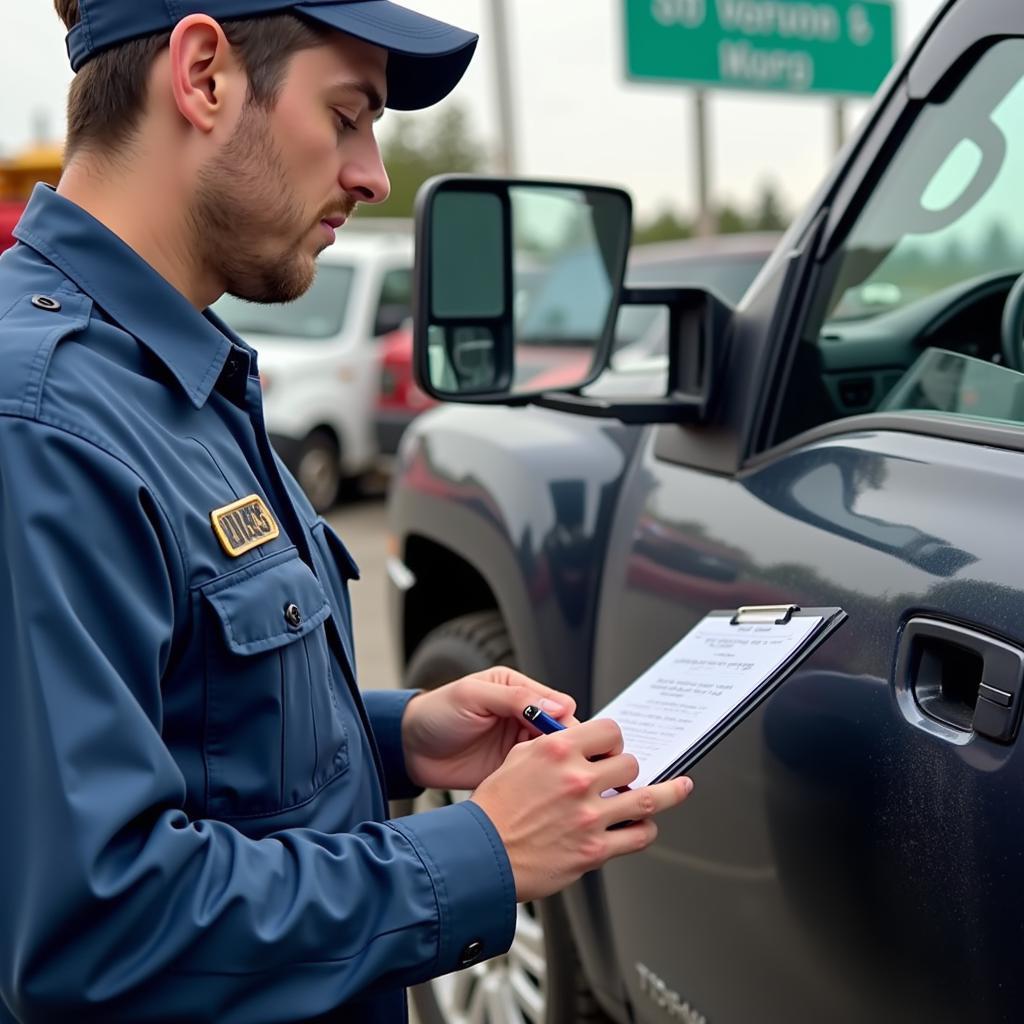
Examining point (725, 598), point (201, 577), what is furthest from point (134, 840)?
point (725, 598)

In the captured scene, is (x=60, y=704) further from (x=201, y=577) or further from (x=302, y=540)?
(x=302, y=540)

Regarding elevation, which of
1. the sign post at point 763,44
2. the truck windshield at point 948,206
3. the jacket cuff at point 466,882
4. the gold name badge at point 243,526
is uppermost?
the sign post at point 763,44

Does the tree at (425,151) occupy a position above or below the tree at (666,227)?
above

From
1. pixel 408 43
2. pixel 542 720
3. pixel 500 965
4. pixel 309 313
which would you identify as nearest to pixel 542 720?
pixel 542 720

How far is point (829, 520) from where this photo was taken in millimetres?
1577

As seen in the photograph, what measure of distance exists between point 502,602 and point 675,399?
0.65 m

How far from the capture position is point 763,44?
14188mm

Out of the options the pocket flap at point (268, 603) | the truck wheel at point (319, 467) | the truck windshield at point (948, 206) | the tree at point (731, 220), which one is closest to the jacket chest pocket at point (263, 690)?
the pocket flap at point (268, 603)

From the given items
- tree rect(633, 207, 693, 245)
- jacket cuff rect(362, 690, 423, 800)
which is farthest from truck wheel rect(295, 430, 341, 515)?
tree rect(633, 207, 693, 245)

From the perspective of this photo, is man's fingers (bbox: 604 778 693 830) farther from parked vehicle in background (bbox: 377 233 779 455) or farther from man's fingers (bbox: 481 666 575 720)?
parked vehicle in background (bbox: 377 233 779 455)

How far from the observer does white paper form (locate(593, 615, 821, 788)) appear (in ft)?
4.36

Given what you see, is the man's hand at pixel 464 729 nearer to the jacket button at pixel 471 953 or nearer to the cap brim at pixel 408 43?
the jacket button at pixel 471 953

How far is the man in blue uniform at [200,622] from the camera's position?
3.32ft

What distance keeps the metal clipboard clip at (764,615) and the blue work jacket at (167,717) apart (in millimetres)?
428
